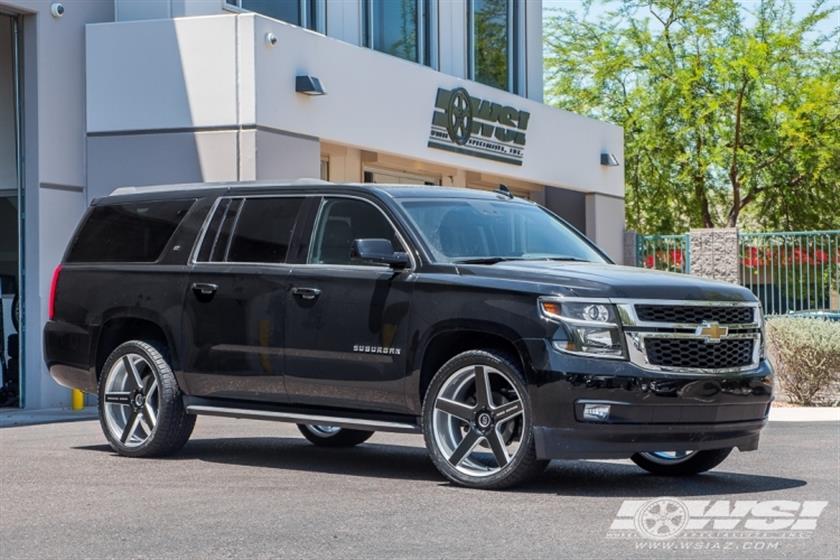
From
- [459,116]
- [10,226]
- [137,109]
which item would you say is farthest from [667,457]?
[459,116]

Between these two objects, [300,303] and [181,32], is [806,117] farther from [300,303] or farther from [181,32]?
[300,303]

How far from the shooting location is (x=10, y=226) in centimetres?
1941

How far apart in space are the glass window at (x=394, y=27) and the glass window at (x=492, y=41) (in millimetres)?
2628

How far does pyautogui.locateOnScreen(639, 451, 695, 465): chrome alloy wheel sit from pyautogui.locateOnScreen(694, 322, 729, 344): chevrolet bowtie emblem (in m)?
1.17

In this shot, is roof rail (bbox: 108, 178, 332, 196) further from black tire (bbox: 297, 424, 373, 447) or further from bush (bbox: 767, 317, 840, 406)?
bush (bbox: 767, 317, 840, 406)

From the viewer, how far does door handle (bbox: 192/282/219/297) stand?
36.9ft

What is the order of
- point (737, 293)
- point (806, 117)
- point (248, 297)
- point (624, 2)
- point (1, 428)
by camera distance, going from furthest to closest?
point (624, 2)
point (806, 117)
point (1, 428)
point (248, 297)
point (737, 293)

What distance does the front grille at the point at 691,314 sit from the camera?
9.53 m

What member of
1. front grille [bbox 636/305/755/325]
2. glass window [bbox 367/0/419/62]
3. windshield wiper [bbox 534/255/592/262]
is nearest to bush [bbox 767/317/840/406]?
glass window [bbox 367/0/419/62]

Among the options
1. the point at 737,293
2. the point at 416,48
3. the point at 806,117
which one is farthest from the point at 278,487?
the point at 806,117

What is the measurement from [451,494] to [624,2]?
36.3m

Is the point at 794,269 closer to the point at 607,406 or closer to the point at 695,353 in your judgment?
the point at 695,353

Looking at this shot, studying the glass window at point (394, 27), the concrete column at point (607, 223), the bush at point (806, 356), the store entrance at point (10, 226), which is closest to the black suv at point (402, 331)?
the store entrance at point (10, 226)

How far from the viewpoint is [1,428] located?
15500mm
